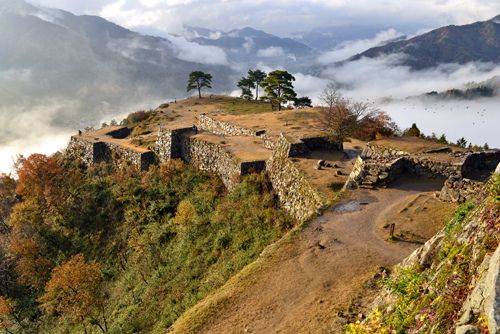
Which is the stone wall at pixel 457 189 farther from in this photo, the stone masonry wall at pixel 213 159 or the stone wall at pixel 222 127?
the stone wall at pixel 222 127

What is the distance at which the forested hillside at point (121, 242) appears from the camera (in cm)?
2603

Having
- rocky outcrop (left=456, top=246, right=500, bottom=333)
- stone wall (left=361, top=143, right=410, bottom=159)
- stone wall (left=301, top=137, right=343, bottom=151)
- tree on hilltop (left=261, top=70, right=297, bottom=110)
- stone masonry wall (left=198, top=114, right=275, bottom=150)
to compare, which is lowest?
rocky outcrop (left=456, top=246, right=500, bottom=333)

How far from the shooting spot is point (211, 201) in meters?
35.5

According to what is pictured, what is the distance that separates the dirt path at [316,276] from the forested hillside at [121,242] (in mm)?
5368

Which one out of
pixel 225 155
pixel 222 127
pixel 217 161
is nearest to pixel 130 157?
pixel 222 127

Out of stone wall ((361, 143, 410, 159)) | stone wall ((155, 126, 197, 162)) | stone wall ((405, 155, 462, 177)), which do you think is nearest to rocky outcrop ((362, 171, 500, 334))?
stone wall ((405, 155, 462, 177))

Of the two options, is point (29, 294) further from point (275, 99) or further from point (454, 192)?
point (275, 99)

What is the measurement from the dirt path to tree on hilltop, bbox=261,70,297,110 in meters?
47.6

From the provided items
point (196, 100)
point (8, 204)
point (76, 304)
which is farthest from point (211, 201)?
point (196, 100)

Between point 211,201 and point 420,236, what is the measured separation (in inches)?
796

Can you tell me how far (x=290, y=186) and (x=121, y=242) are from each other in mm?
19097

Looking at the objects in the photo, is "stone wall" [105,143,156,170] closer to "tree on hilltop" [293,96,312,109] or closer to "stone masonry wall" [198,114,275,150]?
"stone masonry wall" [198,114,275,150]

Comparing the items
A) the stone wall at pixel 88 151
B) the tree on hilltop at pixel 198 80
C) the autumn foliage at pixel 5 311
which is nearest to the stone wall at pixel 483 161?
the autumn foliage at pixel 5 311

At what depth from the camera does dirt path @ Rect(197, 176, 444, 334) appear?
1449cm
